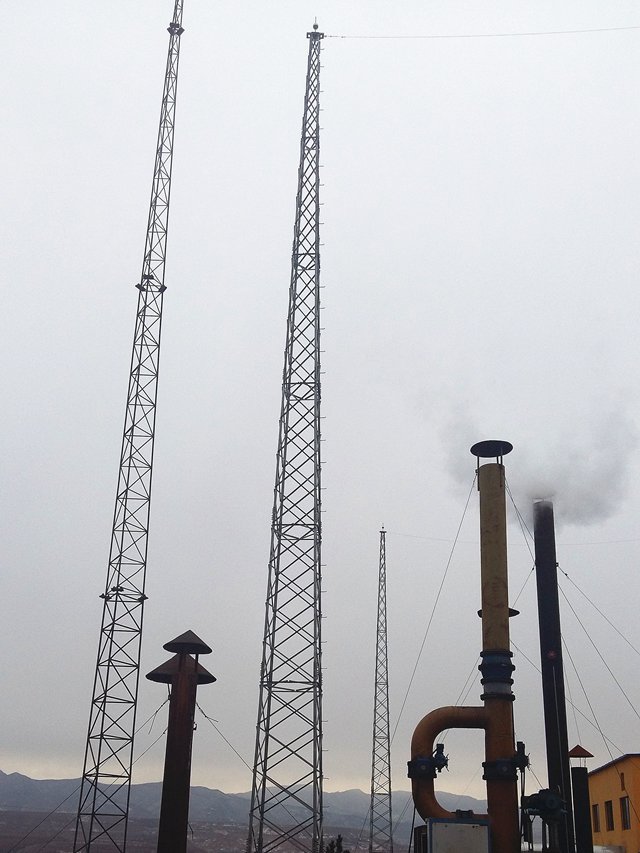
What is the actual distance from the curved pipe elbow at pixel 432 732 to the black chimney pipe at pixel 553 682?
5.74 meters

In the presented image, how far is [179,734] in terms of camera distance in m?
28.4

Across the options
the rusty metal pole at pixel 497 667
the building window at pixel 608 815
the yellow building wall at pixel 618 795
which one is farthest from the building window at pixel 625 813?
the rusty metal pole at pixel 497 667

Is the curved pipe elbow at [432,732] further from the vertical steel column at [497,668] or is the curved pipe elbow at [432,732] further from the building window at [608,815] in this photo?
the building window at [608,815]

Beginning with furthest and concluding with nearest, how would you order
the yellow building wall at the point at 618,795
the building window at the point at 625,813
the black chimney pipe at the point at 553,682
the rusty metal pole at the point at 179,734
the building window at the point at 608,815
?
the building window at the point at 608,815 → the building window at the point at 625,813 → the yellow building wall at the point at 618,795 → the black chimney pipe at the point at 553,682 → the rusty metal pole at the point at 179,734

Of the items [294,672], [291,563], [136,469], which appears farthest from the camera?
[136,469]

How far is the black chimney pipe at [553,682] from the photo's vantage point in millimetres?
29828

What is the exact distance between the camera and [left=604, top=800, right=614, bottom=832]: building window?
39.9 metres

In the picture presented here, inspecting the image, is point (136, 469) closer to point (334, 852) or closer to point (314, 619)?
point (314, 619)

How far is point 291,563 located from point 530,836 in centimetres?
1115

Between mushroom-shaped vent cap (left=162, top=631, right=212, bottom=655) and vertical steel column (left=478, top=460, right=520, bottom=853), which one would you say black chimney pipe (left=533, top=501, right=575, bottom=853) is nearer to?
vertical steel column (left=478, top=460, right=520, bottom=853)

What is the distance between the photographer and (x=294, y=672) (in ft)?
90.4

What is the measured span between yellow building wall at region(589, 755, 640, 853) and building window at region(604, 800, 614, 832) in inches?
3.6

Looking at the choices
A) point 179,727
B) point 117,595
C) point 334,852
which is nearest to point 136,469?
point 117,595

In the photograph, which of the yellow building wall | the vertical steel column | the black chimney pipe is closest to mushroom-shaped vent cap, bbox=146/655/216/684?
the vertical steel column
